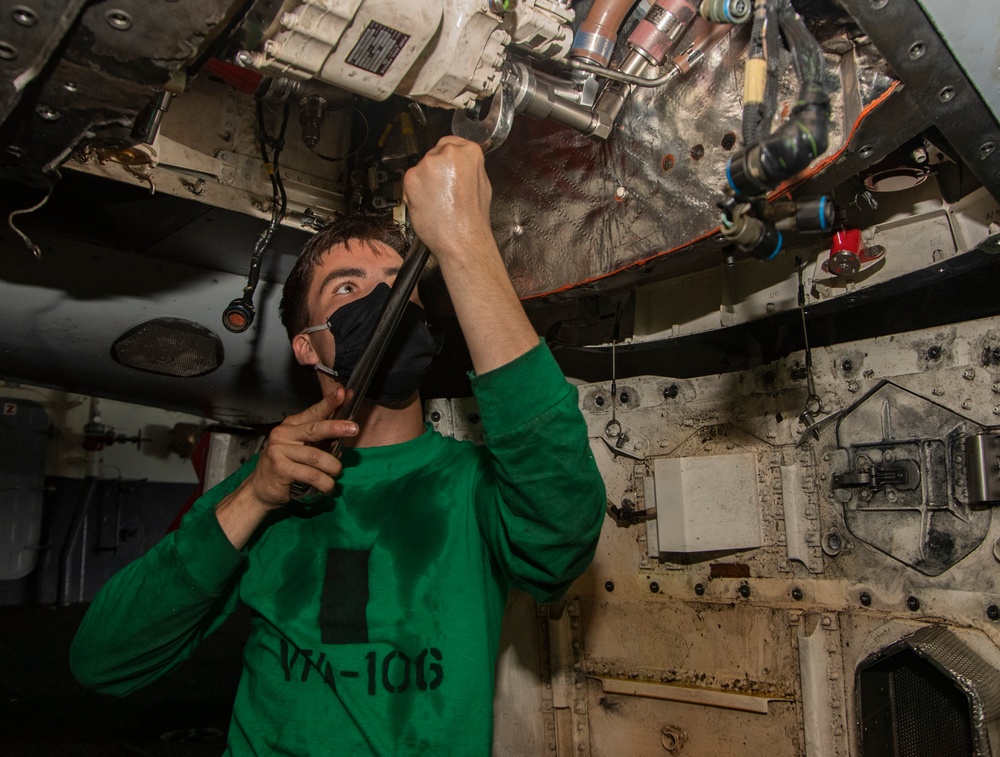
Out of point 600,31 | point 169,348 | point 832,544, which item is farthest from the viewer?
point 169,348

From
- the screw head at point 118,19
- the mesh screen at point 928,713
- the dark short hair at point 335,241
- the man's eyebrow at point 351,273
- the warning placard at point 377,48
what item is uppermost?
the warning placard at point 377,48

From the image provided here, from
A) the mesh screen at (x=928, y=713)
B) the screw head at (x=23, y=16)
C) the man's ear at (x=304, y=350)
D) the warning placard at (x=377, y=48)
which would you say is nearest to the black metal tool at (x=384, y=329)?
the warning placard at (x=377, y=48)

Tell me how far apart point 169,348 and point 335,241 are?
3.15 feet

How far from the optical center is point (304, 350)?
181 centimetres

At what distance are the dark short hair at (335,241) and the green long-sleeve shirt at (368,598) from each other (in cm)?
48

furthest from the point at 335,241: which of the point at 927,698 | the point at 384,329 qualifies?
the point at 927,698

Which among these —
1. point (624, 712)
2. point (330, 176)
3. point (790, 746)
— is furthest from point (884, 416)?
point (330, 176)

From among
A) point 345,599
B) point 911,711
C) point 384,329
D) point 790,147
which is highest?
point 790,147

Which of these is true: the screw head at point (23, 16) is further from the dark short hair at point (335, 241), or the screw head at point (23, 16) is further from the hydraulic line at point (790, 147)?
the hydraulic line at point (790, 147)

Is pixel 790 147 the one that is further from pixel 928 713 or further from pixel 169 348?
pixel 169 348

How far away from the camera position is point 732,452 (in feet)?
7.43

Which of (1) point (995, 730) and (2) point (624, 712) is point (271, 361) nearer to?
(2) point (624, 712)

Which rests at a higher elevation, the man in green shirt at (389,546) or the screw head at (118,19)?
the screw head at (118,19)

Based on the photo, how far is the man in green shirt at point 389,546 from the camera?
1170 mm
